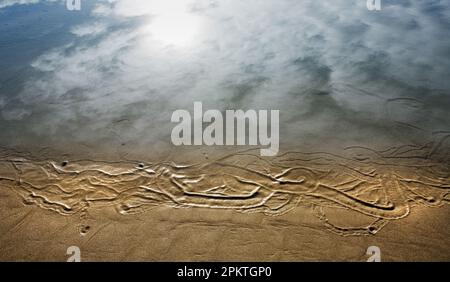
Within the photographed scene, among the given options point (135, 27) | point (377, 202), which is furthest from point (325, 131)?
point (135, 27)

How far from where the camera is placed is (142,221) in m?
4.87

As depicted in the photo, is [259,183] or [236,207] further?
[259,183]

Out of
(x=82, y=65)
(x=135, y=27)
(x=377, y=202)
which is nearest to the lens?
(x=377, y=202)

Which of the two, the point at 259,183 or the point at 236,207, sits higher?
the point at 259,183

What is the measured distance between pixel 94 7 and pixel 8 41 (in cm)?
362

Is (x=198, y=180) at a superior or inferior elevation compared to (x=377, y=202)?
superior

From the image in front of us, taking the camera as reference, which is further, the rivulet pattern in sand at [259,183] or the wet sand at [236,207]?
the rivulet pattern in sand at [259,183]

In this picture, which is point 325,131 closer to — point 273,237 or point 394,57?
point 273,237

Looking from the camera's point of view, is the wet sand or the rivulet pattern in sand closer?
the wet sand

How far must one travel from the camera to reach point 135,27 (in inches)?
430

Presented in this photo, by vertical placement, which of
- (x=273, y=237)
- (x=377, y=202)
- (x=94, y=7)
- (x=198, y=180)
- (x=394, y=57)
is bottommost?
A: (x=273, y=237)

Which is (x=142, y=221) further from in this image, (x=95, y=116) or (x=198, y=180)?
(x=95, y=116)
